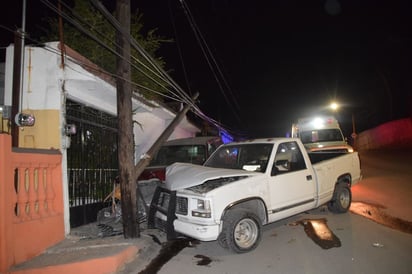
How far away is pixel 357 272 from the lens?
15.3 feet

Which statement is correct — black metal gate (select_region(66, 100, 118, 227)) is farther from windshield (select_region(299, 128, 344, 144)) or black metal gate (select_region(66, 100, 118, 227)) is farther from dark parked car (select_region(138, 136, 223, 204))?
windshield (select_region(299, 128, 344, 144))

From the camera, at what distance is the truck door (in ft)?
20.7

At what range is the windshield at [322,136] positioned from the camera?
16.5 meters

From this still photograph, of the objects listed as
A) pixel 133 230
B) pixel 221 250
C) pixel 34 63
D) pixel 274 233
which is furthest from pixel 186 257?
pixel 34 63

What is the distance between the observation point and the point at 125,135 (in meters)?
6.46

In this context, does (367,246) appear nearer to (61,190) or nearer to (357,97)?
(61,190)

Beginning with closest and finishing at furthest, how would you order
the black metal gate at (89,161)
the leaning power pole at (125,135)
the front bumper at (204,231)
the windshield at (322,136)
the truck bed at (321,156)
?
1. the front bumper at (204,231)
2. the leaning power pole at (125,135)
3. the black metal gate at (89,161)
4. the truck bed at (321,156)
5. the windshield at (322,136)

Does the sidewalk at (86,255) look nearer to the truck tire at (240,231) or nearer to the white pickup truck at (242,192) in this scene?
the white pickup truck at (242,192)

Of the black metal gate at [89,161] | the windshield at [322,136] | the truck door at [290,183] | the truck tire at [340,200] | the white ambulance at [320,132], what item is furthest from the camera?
the windshield at [322,136]

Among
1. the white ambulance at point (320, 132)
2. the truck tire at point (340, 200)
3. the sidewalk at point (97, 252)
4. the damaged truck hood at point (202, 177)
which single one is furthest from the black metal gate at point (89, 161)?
the white ambulance at point (320, 132)

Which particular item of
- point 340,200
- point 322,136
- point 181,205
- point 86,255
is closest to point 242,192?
point 181,205

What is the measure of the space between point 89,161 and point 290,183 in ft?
14.7

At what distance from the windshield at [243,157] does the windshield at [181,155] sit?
232 cm

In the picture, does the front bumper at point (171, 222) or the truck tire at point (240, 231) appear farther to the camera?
the truck tire at point (240, 231)
